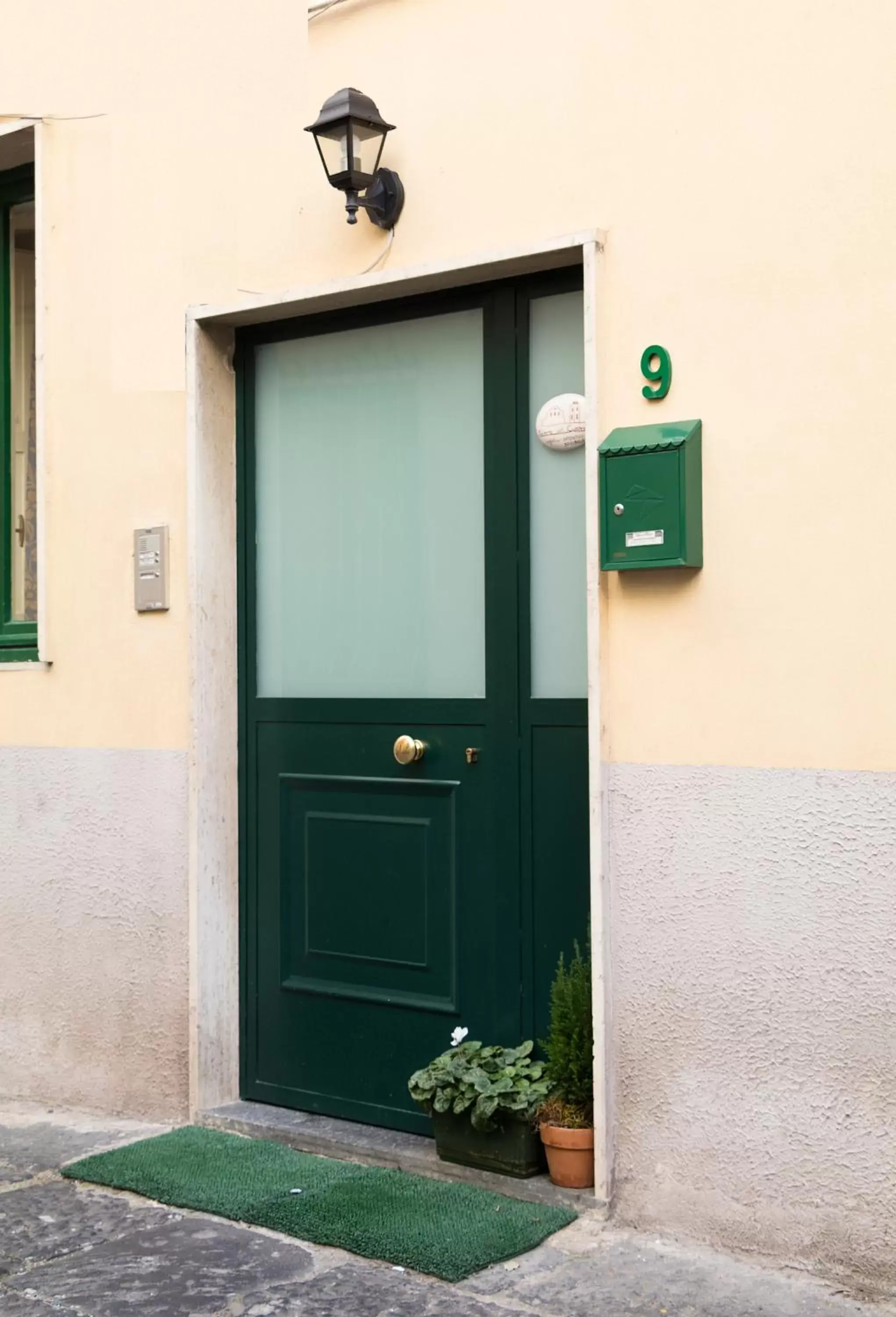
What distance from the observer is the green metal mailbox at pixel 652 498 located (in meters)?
3.95

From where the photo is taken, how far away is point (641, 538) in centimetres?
404

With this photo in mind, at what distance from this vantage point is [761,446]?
3.90m

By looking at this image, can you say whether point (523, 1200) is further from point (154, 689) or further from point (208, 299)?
point (208, 299)

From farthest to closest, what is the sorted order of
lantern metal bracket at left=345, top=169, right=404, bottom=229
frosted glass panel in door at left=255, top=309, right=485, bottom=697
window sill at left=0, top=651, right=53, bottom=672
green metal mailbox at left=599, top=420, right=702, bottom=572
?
1. window sill at left=0, top=651, right=53, bottom=672
2. frosted glass panel in door at left=255, top=309, right=485, bottom=697
3. lantern metal bracket at left=345, top=169, right=404, bottom=229
4. green metal mailbox at left=599, top=420, right=702, bottom=572

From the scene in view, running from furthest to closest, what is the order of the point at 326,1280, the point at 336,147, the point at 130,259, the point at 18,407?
the point at 18,407 < the point at 130,259 < the point at 336,147 < the point at 326,1280

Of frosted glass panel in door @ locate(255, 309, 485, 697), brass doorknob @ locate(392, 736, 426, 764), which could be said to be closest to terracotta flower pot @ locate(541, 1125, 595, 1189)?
brass doorknob @ locate(392, 736, 426, 764)

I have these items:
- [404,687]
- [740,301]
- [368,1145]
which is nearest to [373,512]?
[404,687]

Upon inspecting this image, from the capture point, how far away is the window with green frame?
599 centimetres

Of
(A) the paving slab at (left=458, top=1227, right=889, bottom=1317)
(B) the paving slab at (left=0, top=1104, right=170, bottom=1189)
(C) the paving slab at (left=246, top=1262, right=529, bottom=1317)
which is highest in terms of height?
(A) the paving slab at (left=458, top=1227, right=889, bottom=1317)

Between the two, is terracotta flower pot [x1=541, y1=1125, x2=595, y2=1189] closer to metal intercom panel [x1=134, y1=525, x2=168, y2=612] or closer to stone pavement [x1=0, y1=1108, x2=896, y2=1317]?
stone pavement [x1=0, y1=1108, x2=896, y2=1317]

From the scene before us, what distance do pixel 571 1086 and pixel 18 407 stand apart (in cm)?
353

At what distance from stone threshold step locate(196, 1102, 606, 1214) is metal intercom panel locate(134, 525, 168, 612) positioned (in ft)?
5.67

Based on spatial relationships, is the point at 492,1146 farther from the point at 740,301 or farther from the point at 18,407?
the point at 18,407

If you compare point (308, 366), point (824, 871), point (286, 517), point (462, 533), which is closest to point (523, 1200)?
point (824, 871)
